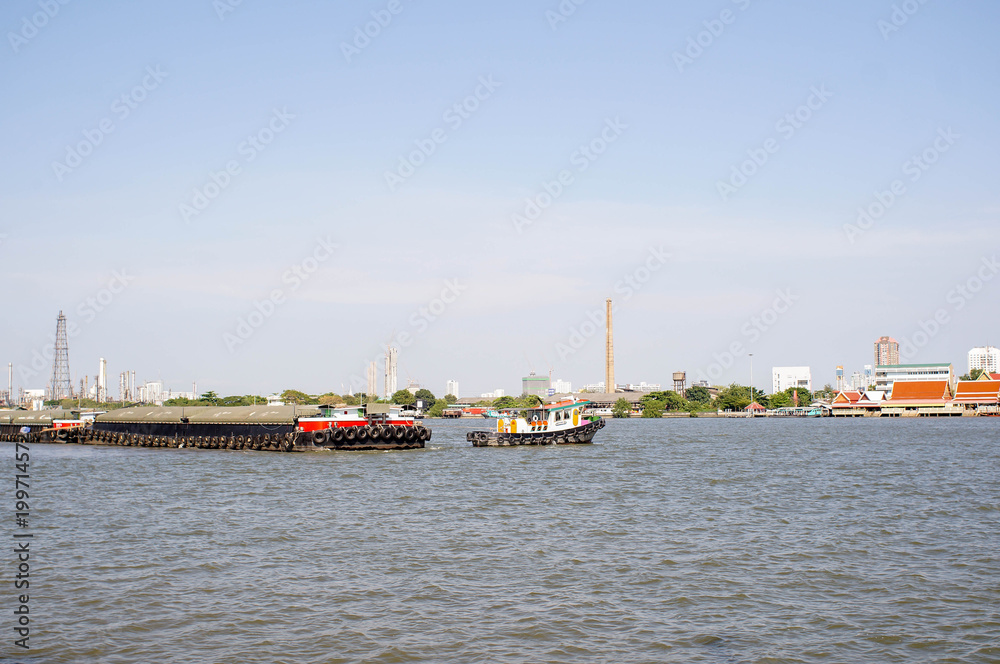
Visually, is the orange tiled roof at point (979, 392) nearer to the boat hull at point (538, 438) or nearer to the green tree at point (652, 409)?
the green tree at point (652, 409)

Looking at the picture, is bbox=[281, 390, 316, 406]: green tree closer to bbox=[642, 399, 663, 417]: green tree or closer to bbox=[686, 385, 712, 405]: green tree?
bbox=[642, 399, 663, 417]: green tree

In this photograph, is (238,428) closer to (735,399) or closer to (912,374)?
(735,399)

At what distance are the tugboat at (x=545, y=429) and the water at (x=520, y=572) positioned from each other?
87.7 ft

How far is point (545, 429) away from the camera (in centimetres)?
5856

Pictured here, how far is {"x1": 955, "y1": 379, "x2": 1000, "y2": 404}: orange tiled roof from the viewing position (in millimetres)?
127125

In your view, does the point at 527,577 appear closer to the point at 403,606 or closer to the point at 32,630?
the point at 403,606

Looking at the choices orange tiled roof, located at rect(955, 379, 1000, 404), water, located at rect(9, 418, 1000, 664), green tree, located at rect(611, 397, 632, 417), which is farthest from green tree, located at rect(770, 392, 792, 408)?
water, located at rect(9, 418, 1000, 664)

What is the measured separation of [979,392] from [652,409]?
187 ft

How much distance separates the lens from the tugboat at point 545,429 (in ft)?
191

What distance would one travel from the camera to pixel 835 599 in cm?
1329

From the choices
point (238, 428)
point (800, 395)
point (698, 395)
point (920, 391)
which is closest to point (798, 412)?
point (698, 395)

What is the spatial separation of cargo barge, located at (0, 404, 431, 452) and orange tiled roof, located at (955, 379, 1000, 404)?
354 feet

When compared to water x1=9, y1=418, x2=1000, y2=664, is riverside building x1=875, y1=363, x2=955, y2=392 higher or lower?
higher

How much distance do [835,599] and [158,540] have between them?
1470 cm
